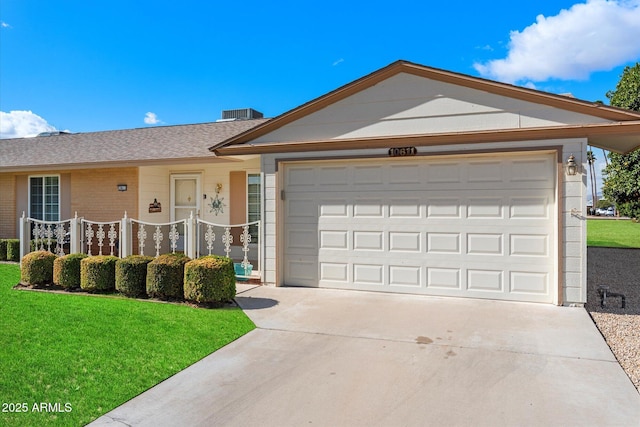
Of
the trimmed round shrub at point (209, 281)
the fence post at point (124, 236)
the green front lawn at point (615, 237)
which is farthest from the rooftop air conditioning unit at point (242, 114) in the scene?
the green front lawn at point (615, 237)

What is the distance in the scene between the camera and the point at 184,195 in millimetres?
12469

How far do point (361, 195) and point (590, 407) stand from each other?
209 inches

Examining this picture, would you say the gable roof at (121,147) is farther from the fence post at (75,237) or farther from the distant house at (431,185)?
the distant house at (431,185)

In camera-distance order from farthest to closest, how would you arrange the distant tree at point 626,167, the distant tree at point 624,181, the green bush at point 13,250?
the distant tree at point 624,181
the distant tree at point 626,167
the green bush at point 13,250

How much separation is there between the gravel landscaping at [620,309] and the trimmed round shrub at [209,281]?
5372 mm

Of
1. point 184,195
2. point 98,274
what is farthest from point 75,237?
point 184,195

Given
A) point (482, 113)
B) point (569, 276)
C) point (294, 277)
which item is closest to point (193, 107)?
point (294, 277)

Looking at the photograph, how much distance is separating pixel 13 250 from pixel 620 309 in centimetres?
1487

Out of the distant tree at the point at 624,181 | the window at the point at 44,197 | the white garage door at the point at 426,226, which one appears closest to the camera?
the white garage door at the point at 426,226

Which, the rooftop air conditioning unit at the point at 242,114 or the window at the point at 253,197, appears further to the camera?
the rooftop air conditioning unit at the point at 242,114

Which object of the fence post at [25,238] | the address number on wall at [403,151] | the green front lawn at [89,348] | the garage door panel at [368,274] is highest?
the address number on wall at [403,151]

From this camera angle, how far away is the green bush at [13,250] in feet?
39.7

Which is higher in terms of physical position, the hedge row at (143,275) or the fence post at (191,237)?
the fence post at (191,237)

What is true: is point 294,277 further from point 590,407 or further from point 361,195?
point 590,407
